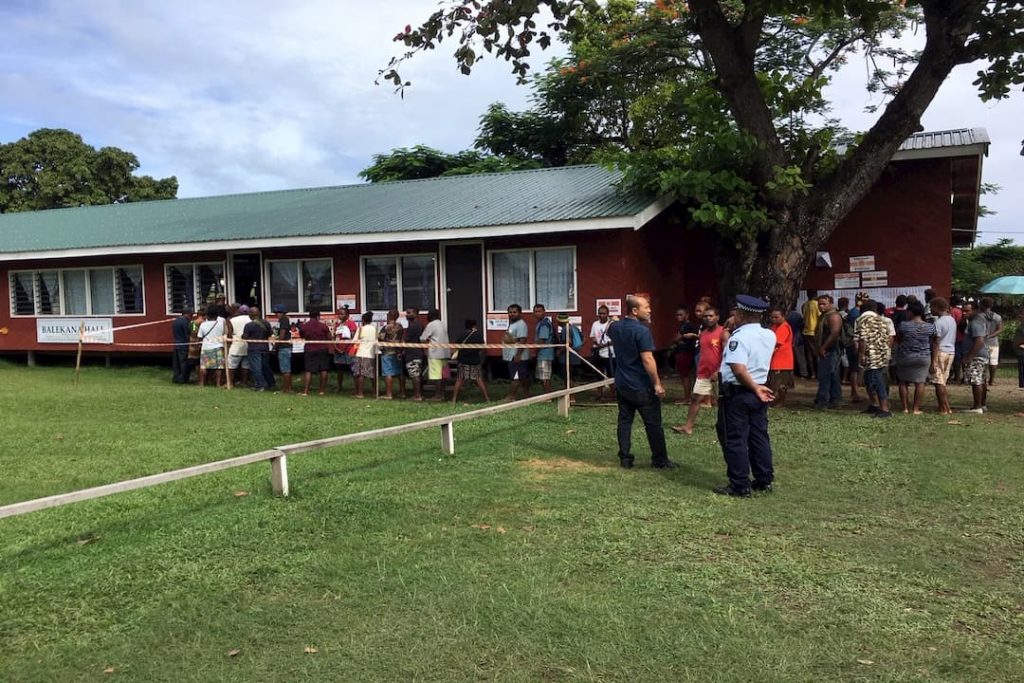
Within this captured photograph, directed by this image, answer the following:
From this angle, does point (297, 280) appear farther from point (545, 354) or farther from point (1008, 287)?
point (1008, 287)

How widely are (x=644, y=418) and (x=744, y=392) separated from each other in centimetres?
136

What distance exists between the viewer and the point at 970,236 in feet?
78.3

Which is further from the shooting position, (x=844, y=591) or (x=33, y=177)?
(x=33, y=177)

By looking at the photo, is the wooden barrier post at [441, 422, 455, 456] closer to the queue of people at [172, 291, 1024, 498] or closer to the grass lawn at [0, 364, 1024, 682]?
the grass lawn at [0, 364, 1024, 682]

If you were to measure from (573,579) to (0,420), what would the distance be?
31.6 ft

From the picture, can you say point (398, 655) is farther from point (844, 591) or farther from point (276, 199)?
point (276, 199)

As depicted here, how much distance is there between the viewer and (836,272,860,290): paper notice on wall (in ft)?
54.5

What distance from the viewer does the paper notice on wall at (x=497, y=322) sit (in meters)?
15.1

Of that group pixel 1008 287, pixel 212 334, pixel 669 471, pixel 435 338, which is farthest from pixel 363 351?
pixel 1008 287

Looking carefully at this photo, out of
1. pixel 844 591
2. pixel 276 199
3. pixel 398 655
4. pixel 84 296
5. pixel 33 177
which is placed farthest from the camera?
pixel 33 177

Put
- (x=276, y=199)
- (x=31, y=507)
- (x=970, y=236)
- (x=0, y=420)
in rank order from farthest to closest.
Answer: (x=970, y=236) < (x=276, y=199) < (x=0, y=420) < (x=31, y=507)

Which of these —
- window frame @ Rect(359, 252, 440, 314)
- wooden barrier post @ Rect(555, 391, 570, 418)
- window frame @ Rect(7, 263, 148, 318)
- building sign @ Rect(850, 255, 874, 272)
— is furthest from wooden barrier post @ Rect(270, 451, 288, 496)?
building sign @ Rect(850, 255, 874, 272)

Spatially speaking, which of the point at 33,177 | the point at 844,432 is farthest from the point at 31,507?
the point at 33,177

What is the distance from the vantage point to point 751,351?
21.5ft
